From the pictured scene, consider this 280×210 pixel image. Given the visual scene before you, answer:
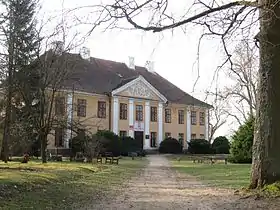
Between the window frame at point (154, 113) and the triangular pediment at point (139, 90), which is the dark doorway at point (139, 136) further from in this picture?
the triangular pediment at point (139, 90)

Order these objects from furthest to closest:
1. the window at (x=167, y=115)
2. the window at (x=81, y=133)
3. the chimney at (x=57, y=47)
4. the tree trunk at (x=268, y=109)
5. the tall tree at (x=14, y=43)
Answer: the window at (x=167, y=115), the window at (x=81, y=133), the chimney at (x=57, y=47), the tall tree at (x=14, y=43), the tree trunk at (x=268, y=109)

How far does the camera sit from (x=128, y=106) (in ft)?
215

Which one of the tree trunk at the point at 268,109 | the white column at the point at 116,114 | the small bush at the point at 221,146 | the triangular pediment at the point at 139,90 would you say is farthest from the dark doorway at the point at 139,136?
the tree trunk at the point at 268,109

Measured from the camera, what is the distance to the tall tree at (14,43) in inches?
1217

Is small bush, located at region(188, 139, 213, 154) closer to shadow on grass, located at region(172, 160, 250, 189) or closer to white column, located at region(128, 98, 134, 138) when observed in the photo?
white column, located at region(128, 98, 134, 138)

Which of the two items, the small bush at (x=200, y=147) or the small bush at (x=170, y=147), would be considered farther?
the small bush at (x=170, y=147)

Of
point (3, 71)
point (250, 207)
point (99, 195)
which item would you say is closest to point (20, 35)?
point (3, 71)

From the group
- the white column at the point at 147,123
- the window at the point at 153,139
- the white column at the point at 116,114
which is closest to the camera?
the white column at the point at 116,114

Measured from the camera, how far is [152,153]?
64.2 metres

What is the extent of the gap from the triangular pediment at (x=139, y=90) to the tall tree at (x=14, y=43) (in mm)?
26781

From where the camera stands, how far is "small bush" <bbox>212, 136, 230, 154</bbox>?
65.1 m

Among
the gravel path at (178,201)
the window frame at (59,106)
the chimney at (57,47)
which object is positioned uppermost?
the chimney at (57,47)

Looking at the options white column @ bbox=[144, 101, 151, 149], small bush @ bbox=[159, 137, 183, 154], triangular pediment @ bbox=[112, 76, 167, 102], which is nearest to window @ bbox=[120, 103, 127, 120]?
triangular pediment @ bbox=[112, 76, 167, 102]

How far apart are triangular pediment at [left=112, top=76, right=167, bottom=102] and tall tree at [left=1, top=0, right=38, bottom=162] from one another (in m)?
26.8
